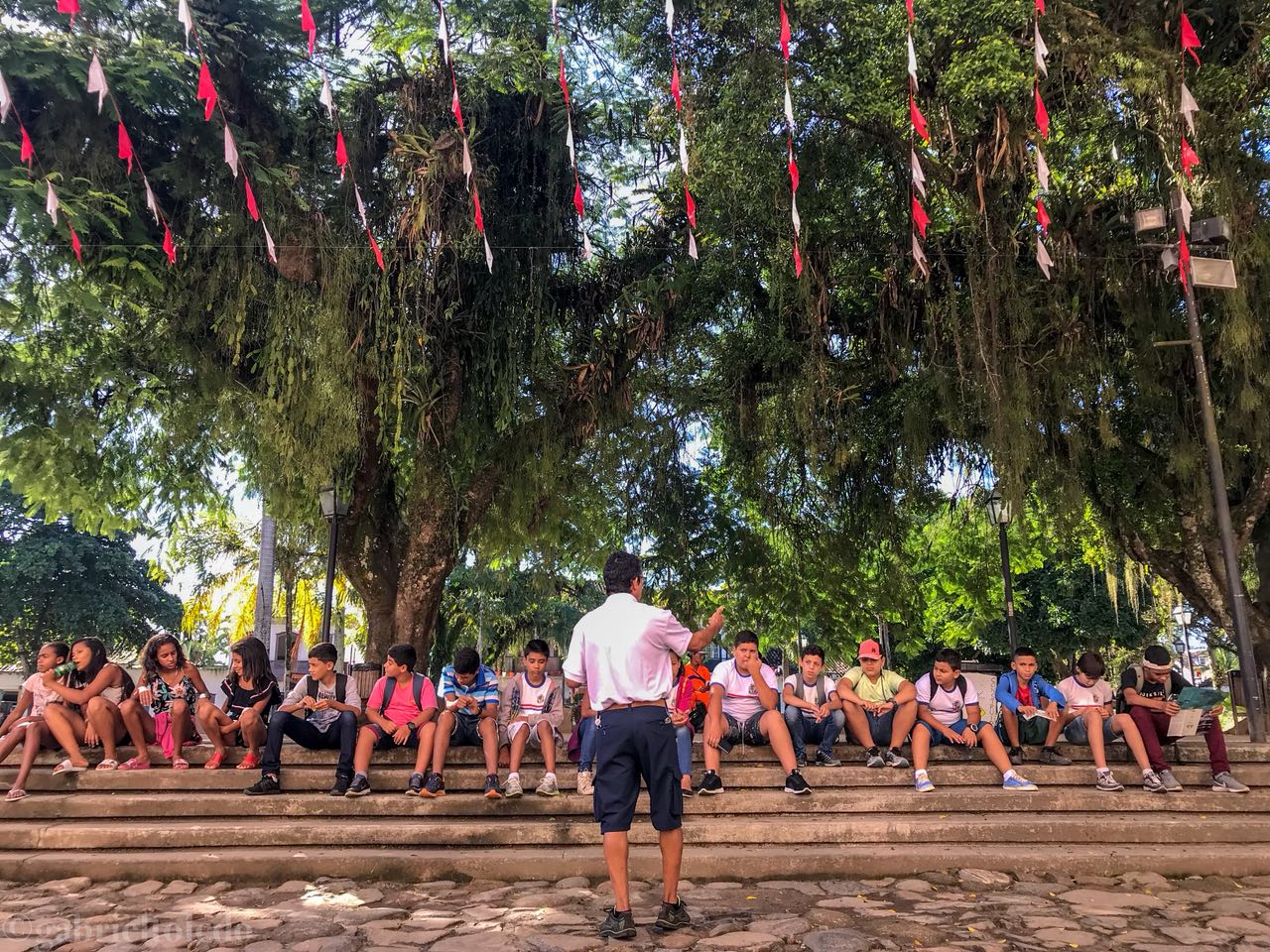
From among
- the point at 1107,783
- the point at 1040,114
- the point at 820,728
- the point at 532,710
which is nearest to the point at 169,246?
the point at 532,710

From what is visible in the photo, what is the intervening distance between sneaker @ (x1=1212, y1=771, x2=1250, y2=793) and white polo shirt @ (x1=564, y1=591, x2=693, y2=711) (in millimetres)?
4900

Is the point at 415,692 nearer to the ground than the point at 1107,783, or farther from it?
farther from it

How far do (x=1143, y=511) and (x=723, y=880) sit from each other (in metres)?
9.15

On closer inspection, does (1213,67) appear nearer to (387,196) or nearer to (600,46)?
(600,46)

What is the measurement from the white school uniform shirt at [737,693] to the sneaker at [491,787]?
1913mm

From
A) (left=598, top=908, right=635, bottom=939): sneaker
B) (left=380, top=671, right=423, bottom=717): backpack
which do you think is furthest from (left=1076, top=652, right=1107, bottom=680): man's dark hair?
(left=380, top=671, right=423, bottom=717): backpack

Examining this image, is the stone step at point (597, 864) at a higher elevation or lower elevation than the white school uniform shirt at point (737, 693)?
lower

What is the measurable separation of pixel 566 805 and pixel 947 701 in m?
3.22

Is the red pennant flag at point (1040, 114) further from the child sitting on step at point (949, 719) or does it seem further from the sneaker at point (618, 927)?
the sneaker at point (618, 927)

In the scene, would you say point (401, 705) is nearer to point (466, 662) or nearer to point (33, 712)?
point (466, 662)

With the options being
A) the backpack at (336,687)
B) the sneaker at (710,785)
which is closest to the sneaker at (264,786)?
the backpack at (336,687)

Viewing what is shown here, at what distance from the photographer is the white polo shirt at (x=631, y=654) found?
4398mm

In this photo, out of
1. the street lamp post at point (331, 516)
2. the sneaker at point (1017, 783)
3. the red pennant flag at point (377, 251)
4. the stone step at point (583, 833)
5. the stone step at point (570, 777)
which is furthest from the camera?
the street lamp post at point (331, 516)

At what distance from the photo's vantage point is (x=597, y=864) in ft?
18.3
